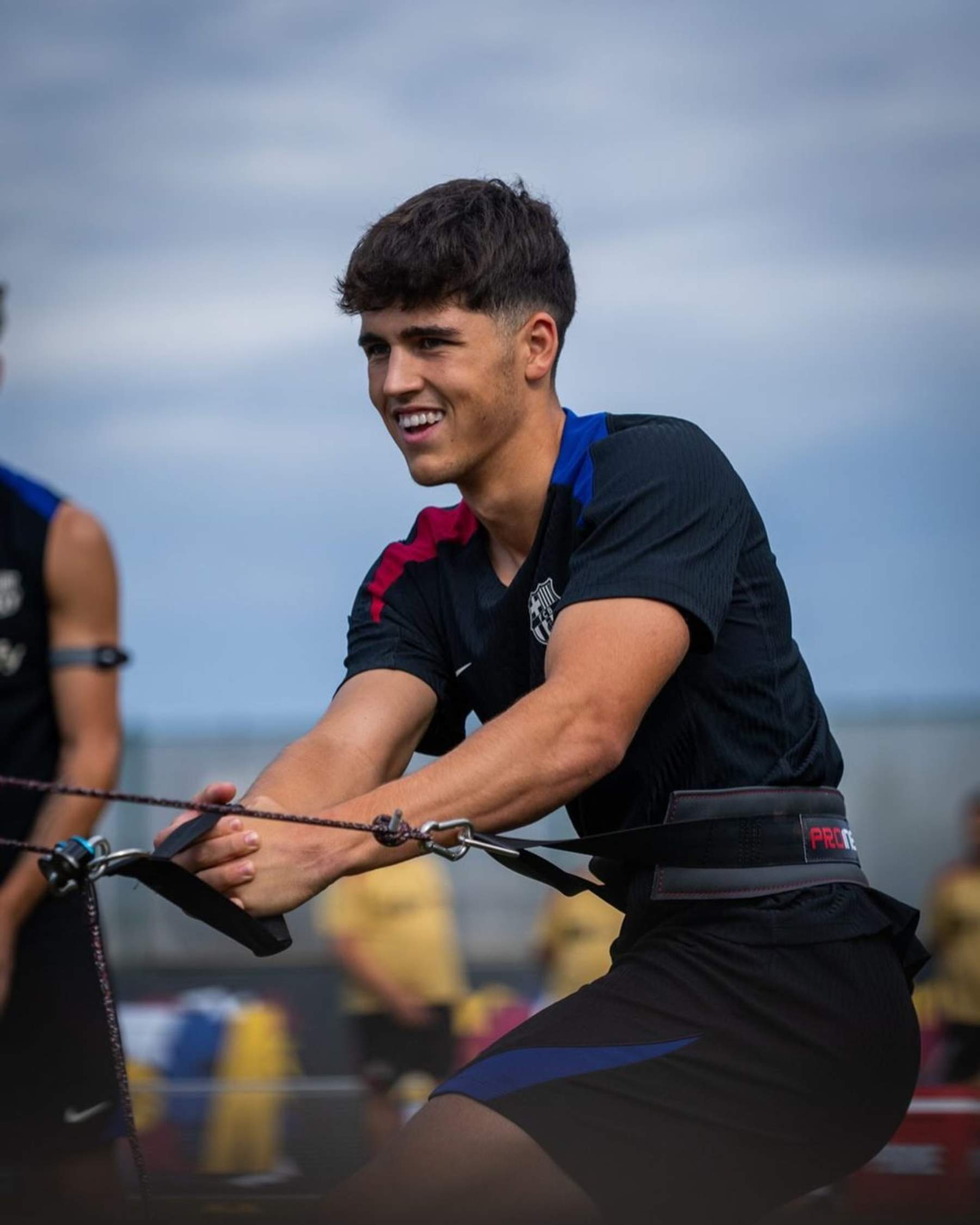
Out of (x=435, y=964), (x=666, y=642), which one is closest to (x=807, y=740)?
(x=666, y=642)

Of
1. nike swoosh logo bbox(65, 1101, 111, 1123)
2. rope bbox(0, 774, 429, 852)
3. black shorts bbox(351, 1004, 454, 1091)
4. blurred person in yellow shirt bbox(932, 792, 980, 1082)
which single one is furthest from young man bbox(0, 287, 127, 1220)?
blurred person in yellow shirt bbox(932, 792, 980, 1082)

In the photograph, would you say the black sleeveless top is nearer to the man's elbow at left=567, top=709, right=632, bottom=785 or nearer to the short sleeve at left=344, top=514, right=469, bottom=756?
the short sleeve at left=344, top=514, right=469, bottom=756

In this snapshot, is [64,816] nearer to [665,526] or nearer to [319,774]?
[319,774]

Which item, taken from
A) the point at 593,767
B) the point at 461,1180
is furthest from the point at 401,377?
the point at 461,1180

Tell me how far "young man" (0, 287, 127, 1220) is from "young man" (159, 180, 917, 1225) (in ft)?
3.73

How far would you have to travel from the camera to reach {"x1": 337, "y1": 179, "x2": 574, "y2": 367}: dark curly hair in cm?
238

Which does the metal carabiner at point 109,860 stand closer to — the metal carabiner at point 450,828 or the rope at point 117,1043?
the rope at point 117,1043

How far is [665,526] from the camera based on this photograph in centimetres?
219

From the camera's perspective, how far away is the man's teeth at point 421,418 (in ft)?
7.78

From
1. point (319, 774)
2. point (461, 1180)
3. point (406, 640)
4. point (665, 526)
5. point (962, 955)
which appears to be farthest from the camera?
point (962, 955)

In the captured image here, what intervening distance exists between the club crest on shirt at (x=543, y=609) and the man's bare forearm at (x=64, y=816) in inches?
53.0

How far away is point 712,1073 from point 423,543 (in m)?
0.97

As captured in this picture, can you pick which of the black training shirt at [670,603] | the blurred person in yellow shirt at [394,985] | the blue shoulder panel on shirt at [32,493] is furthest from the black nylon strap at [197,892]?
the blurred person in yellow shirt at [394,985]

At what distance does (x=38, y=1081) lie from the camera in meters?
3.48
